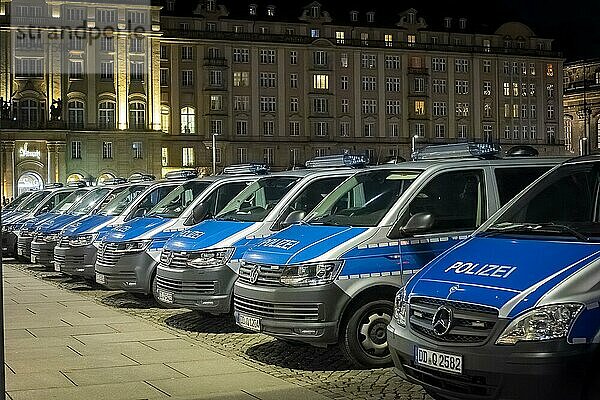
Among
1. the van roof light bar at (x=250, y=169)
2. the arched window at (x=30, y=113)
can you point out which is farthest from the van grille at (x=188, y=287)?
the arched window at (x=30, y=113)

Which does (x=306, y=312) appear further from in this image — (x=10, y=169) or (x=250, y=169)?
(x=10, y=169)

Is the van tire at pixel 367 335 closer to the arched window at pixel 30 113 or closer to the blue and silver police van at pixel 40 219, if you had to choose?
the blue and silver police van at pixel 40 219

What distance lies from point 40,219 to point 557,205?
19.1 metres

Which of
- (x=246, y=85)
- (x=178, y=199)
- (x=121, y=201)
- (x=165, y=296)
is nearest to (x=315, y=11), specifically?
(x=246, y=85)

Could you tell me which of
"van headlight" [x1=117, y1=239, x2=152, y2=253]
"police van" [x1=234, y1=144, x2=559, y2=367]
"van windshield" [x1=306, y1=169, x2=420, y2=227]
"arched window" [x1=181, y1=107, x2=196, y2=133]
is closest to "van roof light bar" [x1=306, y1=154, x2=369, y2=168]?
"van windshield" [x1=306, y1=169, x2=420, y2=227]

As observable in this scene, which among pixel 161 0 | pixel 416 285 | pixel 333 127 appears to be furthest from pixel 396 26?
pixel 416 285

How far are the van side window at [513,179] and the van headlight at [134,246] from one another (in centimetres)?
623

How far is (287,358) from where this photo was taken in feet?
36.3

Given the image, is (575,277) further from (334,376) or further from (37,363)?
(37,363)

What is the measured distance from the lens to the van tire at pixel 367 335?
32.7ft

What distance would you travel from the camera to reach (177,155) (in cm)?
9912

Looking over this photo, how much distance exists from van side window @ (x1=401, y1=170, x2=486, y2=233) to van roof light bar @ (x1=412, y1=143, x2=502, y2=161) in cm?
76

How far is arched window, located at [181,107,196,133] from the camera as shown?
9931 cm

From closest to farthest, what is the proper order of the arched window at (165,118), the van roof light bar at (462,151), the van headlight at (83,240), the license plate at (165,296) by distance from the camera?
1. the van roof light bar at (462,151)
2. the license plate at (165,296)
3. the van headlight at (83,240)
4. the arched window at (165,118)
